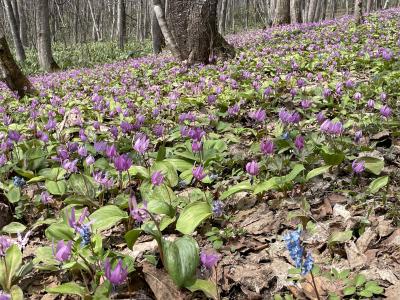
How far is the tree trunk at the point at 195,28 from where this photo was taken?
8.71 meters

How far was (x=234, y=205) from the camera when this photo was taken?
291cm

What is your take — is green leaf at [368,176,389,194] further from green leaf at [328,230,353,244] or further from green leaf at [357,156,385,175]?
green leaf at [328,230,353,244]

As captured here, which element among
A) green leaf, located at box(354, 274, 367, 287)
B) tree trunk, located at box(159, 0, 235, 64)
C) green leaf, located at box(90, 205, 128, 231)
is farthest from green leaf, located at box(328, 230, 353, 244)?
tree trunk, located at box(159, 0, 235, 64)

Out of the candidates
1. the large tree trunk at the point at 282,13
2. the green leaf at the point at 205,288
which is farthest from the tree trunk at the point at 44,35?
the green leaf at the point at 205,288

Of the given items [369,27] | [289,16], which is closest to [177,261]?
[369,27]

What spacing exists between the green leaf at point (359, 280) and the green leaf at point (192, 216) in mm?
885

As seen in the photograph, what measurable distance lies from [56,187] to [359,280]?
2.32 m

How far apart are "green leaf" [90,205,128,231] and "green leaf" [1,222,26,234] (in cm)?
67

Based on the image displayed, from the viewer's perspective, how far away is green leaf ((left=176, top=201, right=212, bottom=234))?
7.60ft

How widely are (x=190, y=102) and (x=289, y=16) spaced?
12.6 m

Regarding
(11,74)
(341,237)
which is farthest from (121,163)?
(11,74)

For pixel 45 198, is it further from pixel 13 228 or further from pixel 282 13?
pixel 282 13

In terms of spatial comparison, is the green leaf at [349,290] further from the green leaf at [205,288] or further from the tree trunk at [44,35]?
the tree trunk at [44,35]

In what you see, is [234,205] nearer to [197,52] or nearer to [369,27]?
[197,52]
